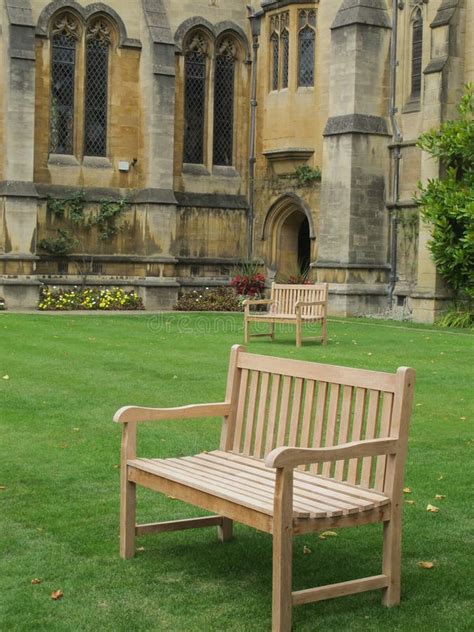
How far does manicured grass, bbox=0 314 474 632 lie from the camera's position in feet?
16.8

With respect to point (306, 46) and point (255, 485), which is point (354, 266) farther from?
point (255, 485)

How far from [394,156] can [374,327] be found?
5.84m

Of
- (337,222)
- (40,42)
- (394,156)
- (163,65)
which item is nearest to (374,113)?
(394,156)

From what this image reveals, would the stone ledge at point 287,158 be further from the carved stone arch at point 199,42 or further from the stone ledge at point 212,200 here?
the carved stone arch at point 199,42

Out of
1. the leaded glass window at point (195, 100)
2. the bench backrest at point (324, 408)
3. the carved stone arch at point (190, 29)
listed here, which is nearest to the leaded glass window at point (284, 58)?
the carved stone arch at point (190, 29)

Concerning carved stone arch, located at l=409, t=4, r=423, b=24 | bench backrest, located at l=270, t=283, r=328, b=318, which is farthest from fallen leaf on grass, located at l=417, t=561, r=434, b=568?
carved stone arch, located at l=409, t=4, r=423, b=24

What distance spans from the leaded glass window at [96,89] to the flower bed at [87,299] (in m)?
3.93

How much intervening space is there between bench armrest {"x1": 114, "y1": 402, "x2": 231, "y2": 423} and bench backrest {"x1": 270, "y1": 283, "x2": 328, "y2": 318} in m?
12.0

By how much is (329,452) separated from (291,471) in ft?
1.02

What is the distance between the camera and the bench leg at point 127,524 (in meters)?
5.95

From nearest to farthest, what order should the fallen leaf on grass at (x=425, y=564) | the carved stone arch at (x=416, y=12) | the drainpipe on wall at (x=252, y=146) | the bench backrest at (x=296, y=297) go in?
the fallen leaf on grass at (x=425, y=564)
the bench backrest at (x=296, y=297)
the carved stone arch at (x=416, y=12)
the drainpipe on wall at (x=252, y=146)

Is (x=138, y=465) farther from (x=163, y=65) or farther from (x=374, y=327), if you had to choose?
(x=163, y=65)

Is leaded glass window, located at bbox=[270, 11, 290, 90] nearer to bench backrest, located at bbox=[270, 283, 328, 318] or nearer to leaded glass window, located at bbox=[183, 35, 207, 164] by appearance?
leaded glass window, located at bbox=[183, 35, 207, 164]

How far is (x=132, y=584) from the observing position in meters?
5.52
